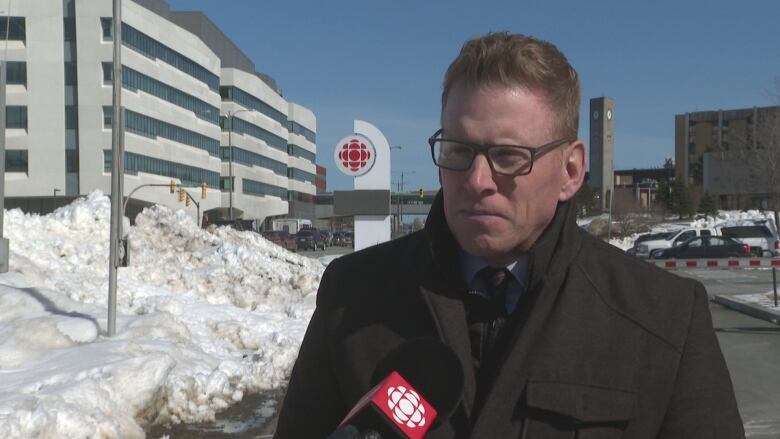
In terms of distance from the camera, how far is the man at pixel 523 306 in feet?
5.82

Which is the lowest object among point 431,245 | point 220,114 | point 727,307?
point 727,307

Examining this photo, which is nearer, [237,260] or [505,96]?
[505,96]

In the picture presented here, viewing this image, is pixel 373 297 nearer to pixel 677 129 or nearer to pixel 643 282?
pixel 643 282

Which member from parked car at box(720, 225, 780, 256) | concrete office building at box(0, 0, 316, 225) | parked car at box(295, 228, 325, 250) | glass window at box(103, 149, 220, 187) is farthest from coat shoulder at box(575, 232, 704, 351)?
concrete office building at box(0, 0, 316, 225)

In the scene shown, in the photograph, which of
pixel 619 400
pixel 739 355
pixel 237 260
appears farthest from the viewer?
pixel 237 260

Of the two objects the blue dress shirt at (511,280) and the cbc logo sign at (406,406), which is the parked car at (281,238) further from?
the cbc logo sign at (406,406)

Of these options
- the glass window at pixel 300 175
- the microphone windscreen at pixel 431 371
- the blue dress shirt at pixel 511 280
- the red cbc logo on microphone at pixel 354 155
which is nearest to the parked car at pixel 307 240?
the red cbc logo on microphone at pixel 354 155

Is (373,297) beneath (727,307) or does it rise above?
above

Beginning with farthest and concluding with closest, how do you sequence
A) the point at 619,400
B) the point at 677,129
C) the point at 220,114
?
the point at 677,129
the point at 220,114
the point at 619,400

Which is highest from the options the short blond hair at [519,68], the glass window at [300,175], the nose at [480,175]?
the glass window at [300,175]

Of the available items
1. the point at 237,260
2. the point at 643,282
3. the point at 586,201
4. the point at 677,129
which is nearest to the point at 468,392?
the point at 643,282

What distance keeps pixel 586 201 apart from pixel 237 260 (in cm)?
8075

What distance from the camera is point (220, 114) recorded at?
86312 millimetres

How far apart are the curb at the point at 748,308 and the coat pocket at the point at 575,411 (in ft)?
52.0
